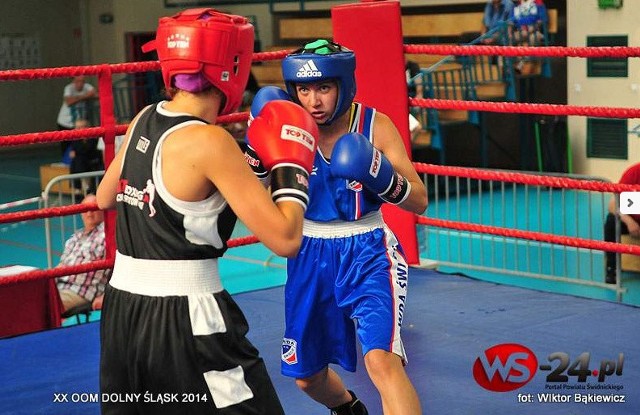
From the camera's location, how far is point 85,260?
218 inches

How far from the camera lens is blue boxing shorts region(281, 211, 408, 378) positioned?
117 inches

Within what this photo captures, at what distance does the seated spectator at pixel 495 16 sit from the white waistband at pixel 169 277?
944 cm

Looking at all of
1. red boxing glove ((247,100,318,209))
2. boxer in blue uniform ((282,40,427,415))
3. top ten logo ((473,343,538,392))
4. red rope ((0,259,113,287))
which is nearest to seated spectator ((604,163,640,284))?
top ten logo ((473,343,538,392))

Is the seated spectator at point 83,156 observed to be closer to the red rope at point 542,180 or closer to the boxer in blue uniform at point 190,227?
the red rope at point 542,180

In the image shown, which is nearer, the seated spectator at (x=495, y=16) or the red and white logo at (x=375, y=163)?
the red and white logo at (x=375, y=163)

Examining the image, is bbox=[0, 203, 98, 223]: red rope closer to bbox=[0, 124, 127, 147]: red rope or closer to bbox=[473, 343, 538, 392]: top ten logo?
bbox=[0, 124, 127, 147]: red rope

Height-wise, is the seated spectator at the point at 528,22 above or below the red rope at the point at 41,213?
above

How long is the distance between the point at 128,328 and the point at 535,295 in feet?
8.55

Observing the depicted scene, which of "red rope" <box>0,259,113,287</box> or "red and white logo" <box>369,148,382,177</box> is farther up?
"red and white logo" <box>369,148,382,177</box>

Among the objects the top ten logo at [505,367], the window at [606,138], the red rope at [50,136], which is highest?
the red rope at [50,136]

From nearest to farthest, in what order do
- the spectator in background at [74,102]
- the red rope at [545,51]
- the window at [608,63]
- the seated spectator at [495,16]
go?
the red rope at [545,51]
the window at [608,63]
the seated spectator at [495,16]
the spectator in background at [74,102]

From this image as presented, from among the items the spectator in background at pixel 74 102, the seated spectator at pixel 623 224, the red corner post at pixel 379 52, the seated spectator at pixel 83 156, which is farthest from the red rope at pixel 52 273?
the spectator in background at pixel 74 102

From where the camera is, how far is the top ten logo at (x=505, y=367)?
11.5 feet

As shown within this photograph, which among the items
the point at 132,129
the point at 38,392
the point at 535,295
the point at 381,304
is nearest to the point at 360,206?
the point at 381,304
